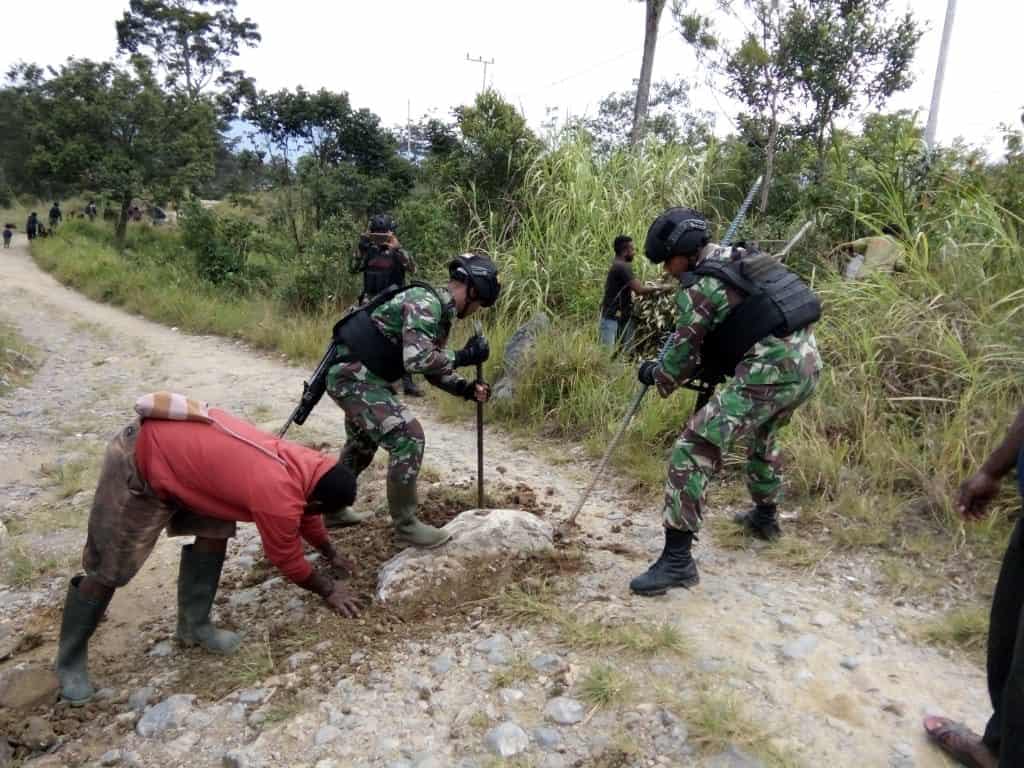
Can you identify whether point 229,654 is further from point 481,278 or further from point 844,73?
point 844,73

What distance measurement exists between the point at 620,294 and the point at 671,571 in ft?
12.8

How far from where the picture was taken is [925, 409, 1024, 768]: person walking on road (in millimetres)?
1827

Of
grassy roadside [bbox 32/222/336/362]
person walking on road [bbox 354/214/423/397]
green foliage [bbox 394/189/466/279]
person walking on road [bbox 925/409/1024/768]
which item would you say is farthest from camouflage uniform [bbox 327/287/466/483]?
green foliage [bbox 394/189/466/279]

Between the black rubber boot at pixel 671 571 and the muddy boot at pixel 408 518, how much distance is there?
2.95ft

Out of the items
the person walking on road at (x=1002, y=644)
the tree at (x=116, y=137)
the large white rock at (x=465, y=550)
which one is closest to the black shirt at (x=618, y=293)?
the large white rock at (x=465, y=550)

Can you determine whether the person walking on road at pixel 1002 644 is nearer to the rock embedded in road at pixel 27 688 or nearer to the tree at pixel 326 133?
the rock embedded in road at pixel 27 688

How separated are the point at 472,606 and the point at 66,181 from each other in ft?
65.1

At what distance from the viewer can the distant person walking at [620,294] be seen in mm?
6668

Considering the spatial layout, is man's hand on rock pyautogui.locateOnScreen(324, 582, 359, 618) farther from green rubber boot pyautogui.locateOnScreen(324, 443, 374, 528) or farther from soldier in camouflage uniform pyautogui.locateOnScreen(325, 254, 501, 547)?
green rubber boot pyautogui.locateOnScreen(324, 443, 374, 528)

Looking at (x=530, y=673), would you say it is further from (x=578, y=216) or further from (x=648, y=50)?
(x=648, y=50)

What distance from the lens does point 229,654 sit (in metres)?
2.97

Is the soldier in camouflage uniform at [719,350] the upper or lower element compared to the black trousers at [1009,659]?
upper

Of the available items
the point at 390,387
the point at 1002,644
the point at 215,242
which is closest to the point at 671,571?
the point at 1002,644

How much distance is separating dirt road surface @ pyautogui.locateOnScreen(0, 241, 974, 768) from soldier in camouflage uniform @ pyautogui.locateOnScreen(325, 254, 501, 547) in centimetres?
40
